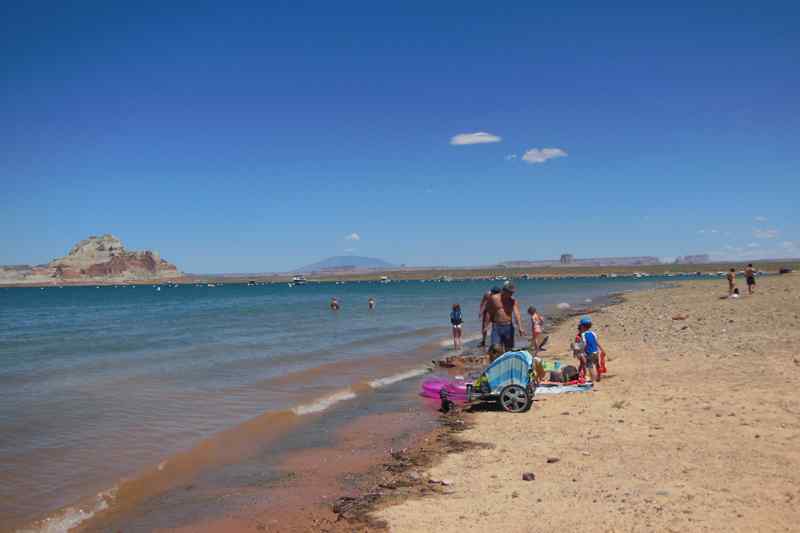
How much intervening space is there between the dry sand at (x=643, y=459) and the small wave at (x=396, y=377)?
5.39m

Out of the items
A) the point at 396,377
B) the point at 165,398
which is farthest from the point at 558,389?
the point at 165,398

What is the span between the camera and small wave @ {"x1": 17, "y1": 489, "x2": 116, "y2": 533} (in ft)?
23.2

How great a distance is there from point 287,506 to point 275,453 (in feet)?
8.54

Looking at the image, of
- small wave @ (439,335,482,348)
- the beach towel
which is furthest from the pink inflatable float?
small wave @ (439,335,482,348)

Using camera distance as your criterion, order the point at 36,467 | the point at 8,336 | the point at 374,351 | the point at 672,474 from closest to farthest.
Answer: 1. the point at 672,474
2. the point at 36,467
3. the point at 374,351
4. the point at 8,336

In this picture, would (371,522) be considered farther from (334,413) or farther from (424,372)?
(424,372)

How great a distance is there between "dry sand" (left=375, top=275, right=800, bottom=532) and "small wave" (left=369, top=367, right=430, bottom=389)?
17.7 feet

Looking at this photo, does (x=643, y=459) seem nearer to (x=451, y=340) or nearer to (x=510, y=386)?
(x=510, y=386)

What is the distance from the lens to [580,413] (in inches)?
415

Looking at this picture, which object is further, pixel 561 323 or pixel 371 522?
pixel 561 323

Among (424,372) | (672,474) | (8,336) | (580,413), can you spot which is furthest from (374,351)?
(8,336)

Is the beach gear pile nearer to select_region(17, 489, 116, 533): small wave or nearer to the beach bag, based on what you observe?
the beach bag

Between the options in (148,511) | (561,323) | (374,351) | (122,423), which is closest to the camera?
(148,511)

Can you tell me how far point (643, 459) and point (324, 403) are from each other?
8.08 meters
